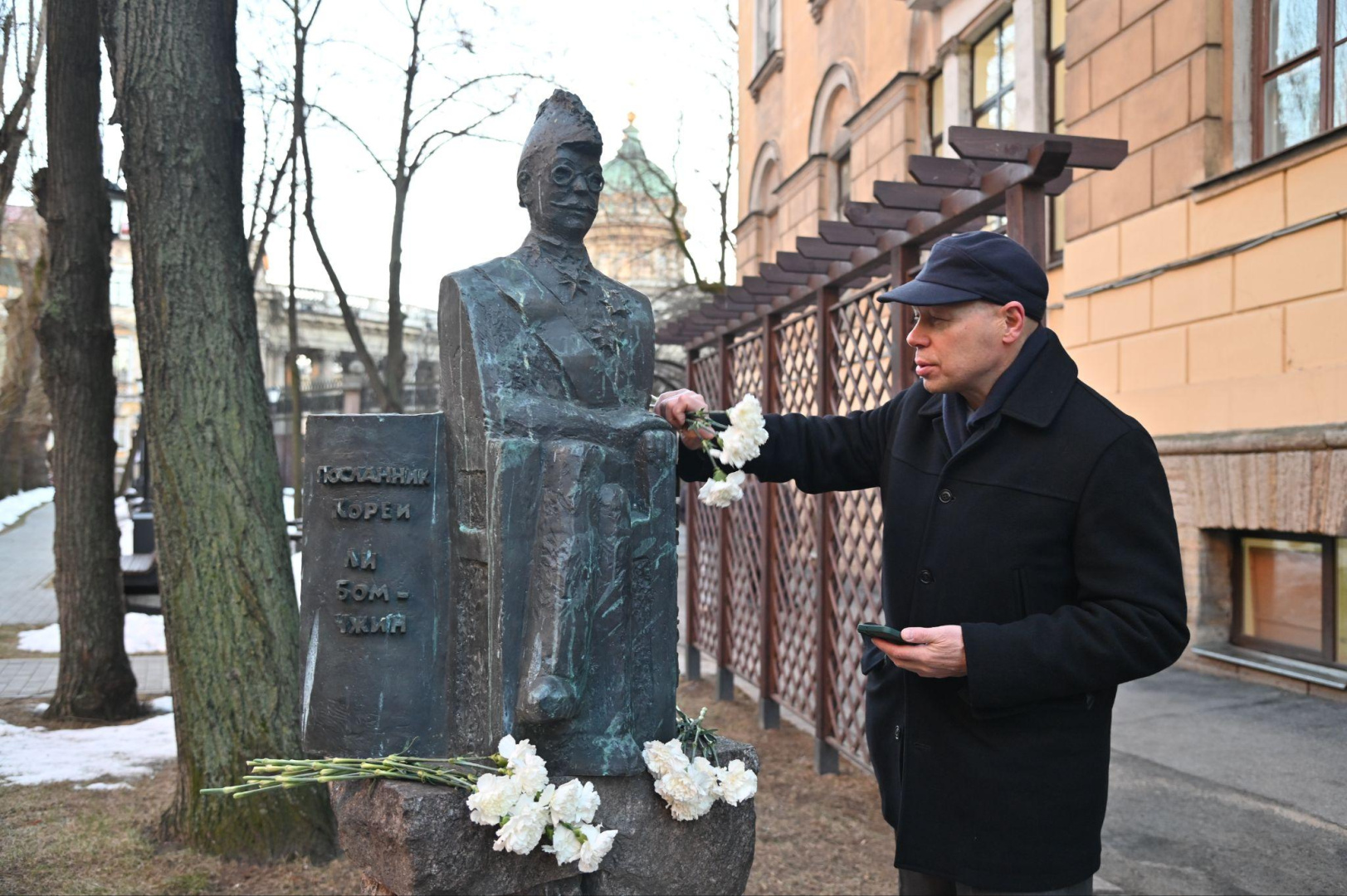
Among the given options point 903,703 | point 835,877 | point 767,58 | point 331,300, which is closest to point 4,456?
point 331,300

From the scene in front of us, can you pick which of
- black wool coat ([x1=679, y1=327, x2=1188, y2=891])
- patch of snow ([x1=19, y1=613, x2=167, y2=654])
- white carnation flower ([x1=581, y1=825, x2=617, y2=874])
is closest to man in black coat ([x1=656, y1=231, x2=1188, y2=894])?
black wool coat ([x1=679, y1=327, x2=1188, y2=891])

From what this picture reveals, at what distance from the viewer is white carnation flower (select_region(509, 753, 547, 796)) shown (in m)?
2.55

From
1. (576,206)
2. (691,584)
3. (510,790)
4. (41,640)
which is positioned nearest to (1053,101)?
(691,584)

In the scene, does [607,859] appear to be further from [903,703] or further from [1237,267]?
[1237,267]

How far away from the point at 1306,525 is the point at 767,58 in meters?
12.5

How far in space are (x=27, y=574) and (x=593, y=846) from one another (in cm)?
1585

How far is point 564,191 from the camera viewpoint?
297 centimetres

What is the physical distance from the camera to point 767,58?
56.2 feet

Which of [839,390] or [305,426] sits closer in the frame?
[305,426]

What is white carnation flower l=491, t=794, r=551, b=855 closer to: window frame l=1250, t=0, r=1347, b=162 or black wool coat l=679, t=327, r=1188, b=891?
black wool coat l=679, t=327, r=1188, b=891

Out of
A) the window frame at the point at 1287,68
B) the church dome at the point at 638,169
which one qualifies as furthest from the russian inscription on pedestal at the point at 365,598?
the church dome at the point at 638,169

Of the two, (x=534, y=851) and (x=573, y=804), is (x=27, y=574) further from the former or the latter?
(x=573, y=804)

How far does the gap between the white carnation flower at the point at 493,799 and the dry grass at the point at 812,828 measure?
104 inches

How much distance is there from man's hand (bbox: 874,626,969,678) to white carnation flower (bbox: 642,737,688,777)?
74cm
